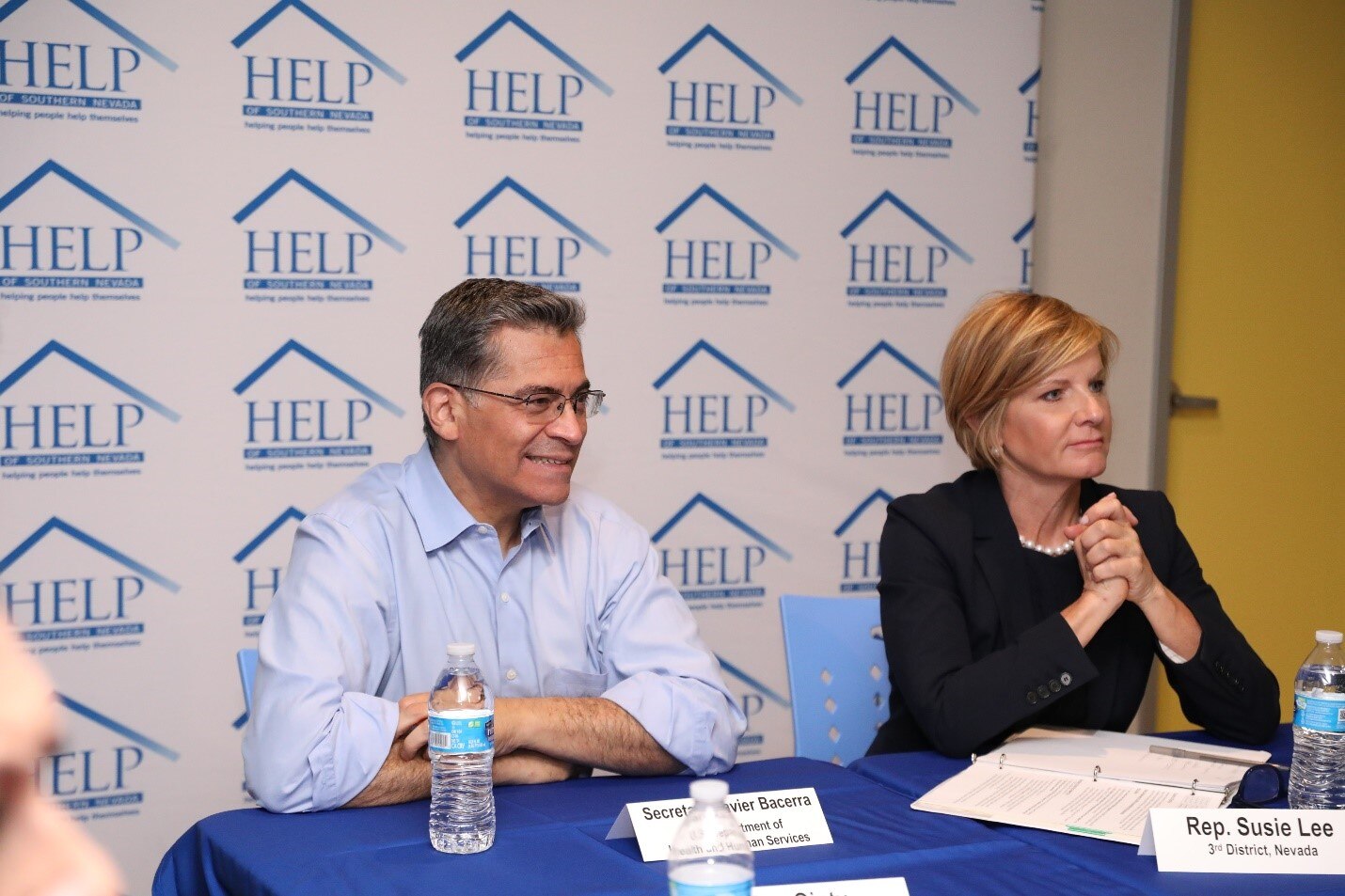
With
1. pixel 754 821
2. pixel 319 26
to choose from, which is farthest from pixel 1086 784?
pixel 319 26

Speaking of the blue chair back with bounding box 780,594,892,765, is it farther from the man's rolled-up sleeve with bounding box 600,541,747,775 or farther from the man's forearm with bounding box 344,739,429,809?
the man's forearm with bounding box 344,739,429,809

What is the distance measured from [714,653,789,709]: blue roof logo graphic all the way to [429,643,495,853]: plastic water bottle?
2.01m

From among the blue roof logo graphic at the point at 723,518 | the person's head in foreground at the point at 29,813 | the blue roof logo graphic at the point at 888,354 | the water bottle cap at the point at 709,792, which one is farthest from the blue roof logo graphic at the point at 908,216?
the person's head in foreground at the point at 29,813

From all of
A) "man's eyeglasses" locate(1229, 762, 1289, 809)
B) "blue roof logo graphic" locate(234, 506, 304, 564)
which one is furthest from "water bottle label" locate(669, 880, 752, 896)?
"blue roof logo graphic" locate(234, 506, 304, 564)

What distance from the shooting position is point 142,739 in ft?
10.4

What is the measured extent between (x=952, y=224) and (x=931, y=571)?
1821 millimetres

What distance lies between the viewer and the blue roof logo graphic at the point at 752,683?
3.74 meters

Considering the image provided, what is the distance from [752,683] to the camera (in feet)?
12.3

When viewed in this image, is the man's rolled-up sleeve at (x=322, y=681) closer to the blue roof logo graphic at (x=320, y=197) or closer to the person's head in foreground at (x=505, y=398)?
the person's head in foreground at (x=505, y=398)

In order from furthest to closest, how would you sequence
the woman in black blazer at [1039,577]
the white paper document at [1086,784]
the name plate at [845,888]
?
the woman in black blazer at [1039,577] < the white paper document at [1086,784] < the name plate at [845,888]

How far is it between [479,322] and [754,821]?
107 centimetres

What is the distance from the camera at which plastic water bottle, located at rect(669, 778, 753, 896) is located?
112 centimetres

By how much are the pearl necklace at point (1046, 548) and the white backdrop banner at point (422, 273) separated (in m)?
1.30

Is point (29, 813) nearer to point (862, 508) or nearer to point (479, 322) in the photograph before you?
point (479, 322)
